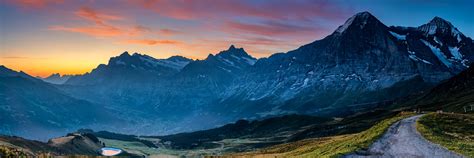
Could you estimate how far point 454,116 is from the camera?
250 feet

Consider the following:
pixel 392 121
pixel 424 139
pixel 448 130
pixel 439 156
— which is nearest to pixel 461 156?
pixel 439 156

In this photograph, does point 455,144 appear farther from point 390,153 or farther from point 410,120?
point 410,120

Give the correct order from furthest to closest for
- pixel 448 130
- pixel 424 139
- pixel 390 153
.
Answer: pixel 448 130
pixel 424 139
pixel 390 153

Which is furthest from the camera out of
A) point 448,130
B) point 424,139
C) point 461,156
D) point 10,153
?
point 448,130

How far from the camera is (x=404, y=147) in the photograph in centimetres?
5281

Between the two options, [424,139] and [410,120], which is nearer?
[424,139]

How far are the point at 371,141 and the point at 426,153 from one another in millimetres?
8506

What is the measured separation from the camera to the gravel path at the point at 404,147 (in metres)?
48.8

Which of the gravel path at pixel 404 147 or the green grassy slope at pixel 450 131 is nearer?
the gravel path at pixel 404 147

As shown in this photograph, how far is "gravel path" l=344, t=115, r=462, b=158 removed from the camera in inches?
1923

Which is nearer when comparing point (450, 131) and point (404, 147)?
point (404, 147)

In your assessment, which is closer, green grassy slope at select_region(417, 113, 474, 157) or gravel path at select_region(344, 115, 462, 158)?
gravel path at select_region(344, 115, 462, 158)

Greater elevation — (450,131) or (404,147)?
(450,131)

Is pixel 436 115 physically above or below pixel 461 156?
above
